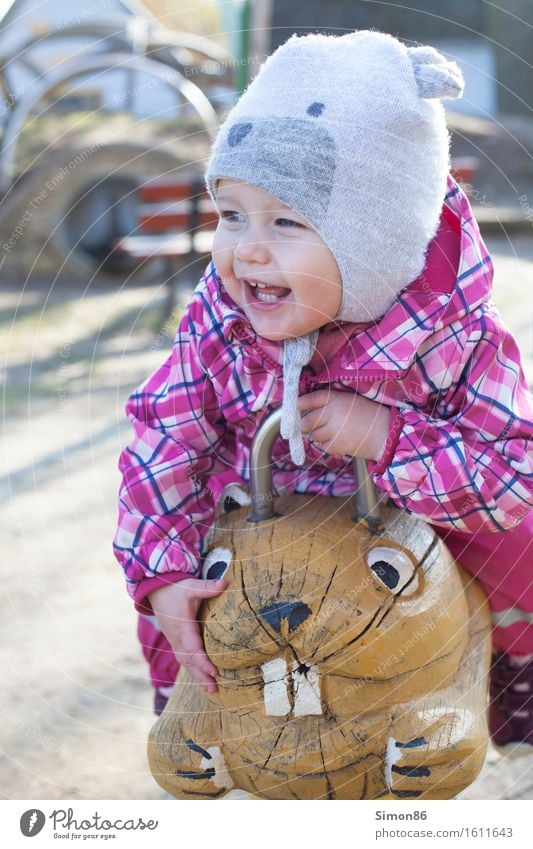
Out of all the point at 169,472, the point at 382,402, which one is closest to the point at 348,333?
the point at 382,402

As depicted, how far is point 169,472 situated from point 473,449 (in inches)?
16.6

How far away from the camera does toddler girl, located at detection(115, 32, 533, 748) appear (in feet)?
4.26

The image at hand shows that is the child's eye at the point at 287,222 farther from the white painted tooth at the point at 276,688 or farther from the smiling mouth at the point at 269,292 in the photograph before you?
the white painted tooth at the point at 276,688

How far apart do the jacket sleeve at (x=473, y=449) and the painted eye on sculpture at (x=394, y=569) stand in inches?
2.5

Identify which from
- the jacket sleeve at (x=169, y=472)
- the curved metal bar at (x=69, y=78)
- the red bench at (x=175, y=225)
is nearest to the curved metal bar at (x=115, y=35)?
the curved metal bar at (x=69, y=78)

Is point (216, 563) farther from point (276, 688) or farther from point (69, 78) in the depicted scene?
point (69, 78)

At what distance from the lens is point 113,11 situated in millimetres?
6926

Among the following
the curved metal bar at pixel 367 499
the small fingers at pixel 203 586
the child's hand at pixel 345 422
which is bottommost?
the small fingers at pixel 203 586

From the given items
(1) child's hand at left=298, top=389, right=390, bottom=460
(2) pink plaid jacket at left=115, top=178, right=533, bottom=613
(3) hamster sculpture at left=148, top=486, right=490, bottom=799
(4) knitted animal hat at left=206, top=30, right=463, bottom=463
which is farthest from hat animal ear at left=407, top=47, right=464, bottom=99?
(3) hamster sculpture at left=148, top=486, right=490, bottom=799

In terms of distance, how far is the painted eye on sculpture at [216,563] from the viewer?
1402 mm

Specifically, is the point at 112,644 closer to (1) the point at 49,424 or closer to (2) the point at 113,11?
(1) the point at 49,424

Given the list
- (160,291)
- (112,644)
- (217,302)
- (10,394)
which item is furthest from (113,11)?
(217,302)

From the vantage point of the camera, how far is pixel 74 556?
2.98 metres
